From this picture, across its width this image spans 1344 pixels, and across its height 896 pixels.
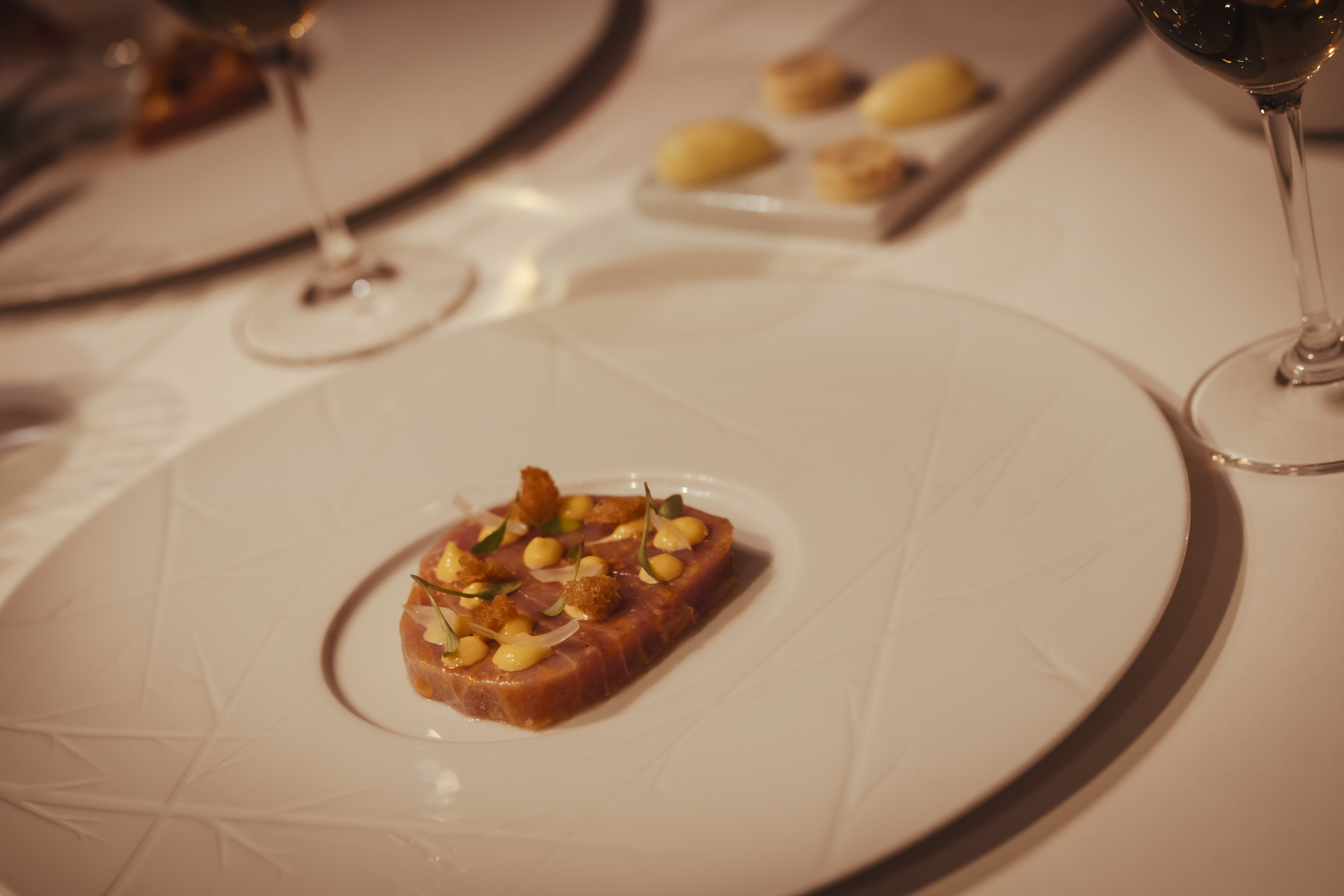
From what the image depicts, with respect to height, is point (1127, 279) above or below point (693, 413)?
below

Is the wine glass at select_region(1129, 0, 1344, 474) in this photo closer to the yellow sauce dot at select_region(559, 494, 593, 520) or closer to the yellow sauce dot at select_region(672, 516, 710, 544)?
the yellow sauce dot at select_region(672, 516, 710, 544)

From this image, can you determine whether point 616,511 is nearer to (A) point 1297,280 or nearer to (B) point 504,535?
(B) point 504,535

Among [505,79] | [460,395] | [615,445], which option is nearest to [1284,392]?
[615,445]

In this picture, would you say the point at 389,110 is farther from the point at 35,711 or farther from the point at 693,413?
the point at 35,711

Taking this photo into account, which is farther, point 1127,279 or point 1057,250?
point 1057,250

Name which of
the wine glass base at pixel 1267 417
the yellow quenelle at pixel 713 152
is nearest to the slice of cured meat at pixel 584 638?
the wine glass base at pixel 1267 417

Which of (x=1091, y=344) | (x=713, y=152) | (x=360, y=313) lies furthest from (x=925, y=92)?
(x=360, y=313)

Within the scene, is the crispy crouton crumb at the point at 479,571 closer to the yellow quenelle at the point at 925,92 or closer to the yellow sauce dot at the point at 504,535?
the yellow sauce dot at the point at 504,535
